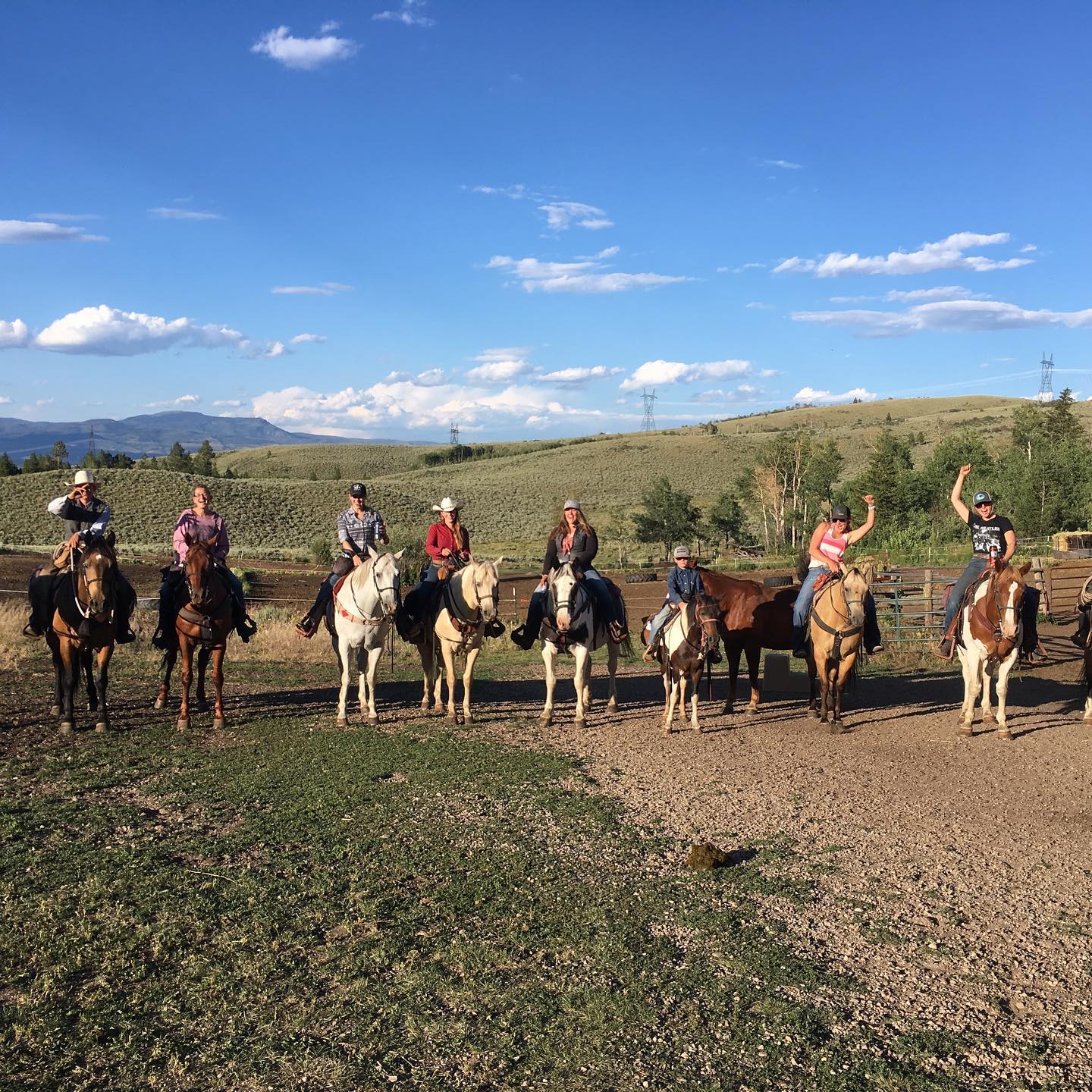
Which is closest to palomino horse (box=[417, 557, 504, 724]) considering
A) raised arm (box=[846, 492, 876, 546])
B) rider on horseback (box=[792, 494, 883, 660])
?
rider on horseback (box=[792, 494, 883, 660])

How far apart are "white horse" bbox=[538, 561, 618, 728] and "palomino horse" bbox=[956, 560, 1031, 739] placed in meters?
4.90

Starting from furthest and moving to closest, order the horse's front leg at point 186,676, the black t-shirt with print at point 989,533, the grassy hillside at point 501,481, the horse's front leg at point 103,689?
the grassy hillside at point 501,481 < the black t-shirt with print at point 989,533 < the horse's front leg at point 186,676 < the horse's front leg at point 103,689

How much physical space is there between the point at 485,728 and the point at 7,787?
5.74 meters

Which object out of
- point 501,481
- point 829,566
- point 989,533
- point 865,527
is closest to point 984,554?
point 989,533

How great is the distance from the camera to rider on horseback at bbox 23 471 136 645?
38.2 ft

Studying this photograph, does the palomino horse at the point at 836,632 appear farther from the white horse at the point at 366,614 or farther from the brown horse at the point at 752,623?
the white horse at the point at 366,614

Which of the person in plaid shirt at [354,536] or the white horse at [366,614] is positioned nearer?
the white horse at [366,614]

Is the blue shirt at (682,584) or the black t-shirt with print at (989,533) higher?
the black t-shirt with print at (989,533)

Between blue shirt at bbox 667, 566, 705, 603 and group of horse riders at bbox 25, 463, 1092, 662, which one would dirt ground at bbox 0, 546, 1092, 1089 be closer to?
group of horse riders at bbox 25, 463, 1092, 662

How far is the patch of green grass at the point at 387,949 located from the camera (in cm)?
446

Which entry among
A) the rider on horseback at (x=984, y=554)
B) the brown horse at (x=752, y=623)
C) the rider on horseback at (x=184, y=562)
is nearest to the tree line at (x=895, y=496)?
the brown horse at (x=752, y=623)

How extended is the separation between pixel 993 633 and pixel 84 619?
1153 centimetres

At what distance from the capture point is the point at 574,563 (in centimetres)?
1253

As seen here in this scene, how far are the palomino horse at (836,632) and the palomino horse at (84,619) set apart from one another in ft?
30.4
